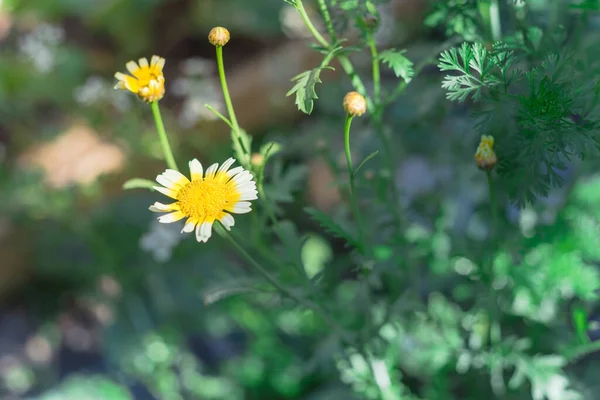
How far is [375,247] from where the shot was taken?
0.98 meters

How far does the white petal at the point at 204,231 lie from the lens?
22.8 inches

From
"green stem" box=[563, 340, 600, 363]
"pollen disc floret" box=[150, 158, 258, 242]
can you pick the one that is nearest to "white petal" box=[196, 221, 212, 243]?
"pollen disc floret" box=[150, 158, 258, 242]

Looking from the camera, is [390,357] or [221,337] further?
[221,337]

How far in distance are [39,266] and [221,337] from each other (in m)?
0.57

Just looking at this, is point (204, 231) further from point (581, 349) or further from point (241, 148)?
point (581, 349)

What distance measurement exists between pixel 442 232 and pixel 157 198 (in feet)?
2.23

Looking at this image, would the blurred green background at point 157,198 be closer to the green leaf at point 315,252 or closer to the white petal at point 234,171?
the green leaf at point 315,252

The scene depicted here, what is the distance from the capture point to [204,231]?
58cm

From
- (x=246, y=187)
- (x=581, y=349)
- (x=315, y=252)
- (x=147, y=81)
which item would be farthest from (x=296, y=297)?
(x=315, y=252)

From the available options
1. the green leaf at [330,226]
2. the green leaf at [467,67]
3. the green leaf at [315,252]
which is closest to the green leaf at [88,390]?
the green leaf at [315,252]

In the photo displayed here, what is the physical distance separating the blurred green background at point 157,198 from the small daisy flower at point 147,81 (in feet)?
0.81

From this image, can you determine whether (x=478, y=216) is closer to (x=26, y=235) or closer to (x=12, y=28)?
(x=26, y=235)

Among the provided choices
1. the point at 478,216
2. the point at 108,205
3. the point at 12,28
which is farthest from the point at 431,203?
the point at 12,28

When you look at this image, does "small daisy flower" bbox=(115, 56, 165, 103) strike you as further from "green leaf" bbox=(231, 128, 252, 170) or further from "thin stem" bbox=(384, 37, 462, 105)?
"thin stem" bbox=(384, 37, 462, 105)
